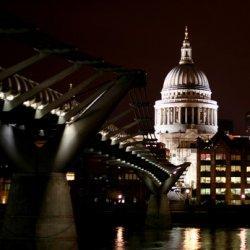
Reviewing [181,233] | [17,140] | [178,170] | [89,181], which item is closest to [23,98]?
[17,140]

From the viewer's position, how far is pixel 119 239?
70.1m

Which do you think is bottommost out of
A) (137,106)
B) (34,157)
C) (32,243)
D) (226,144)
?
(32,243)

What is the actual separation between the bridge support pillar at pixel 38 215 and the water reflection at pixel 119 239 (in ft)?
79.2

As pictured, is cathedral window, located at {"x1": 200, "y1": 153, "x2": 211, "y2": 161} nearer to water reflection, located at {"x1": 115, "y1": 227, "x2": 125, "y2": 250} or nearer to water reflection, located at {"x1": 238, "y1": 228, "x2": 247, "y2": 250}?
water reflection, located at {"x1": 238, "y1": 228, "x2": 247, "y2": 250}

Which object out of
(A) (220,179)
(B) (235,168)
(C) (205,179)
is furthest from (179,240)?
(C) (205,179)

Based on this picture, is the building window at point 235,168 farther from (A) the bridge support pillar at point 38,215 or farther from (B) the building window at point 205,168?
(A) the bridge support pillar at point 38,215

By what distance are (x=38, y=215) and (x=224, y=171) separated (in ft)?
506

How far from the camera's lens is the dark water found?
63500 millimetres

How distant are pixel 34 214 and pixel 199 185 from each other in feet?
513

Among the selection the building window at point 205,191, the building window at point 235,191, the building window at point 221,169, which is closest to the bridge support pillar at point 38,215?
the building window at point 235,191

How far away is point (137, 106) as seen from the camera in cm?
4972

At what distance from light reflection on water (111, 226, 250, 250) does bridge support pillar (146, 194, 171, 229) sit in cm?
311

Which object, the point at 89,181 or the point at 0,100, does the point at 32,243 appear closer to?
the point at 0,100

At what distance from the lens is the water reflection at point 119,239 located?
6145cm
